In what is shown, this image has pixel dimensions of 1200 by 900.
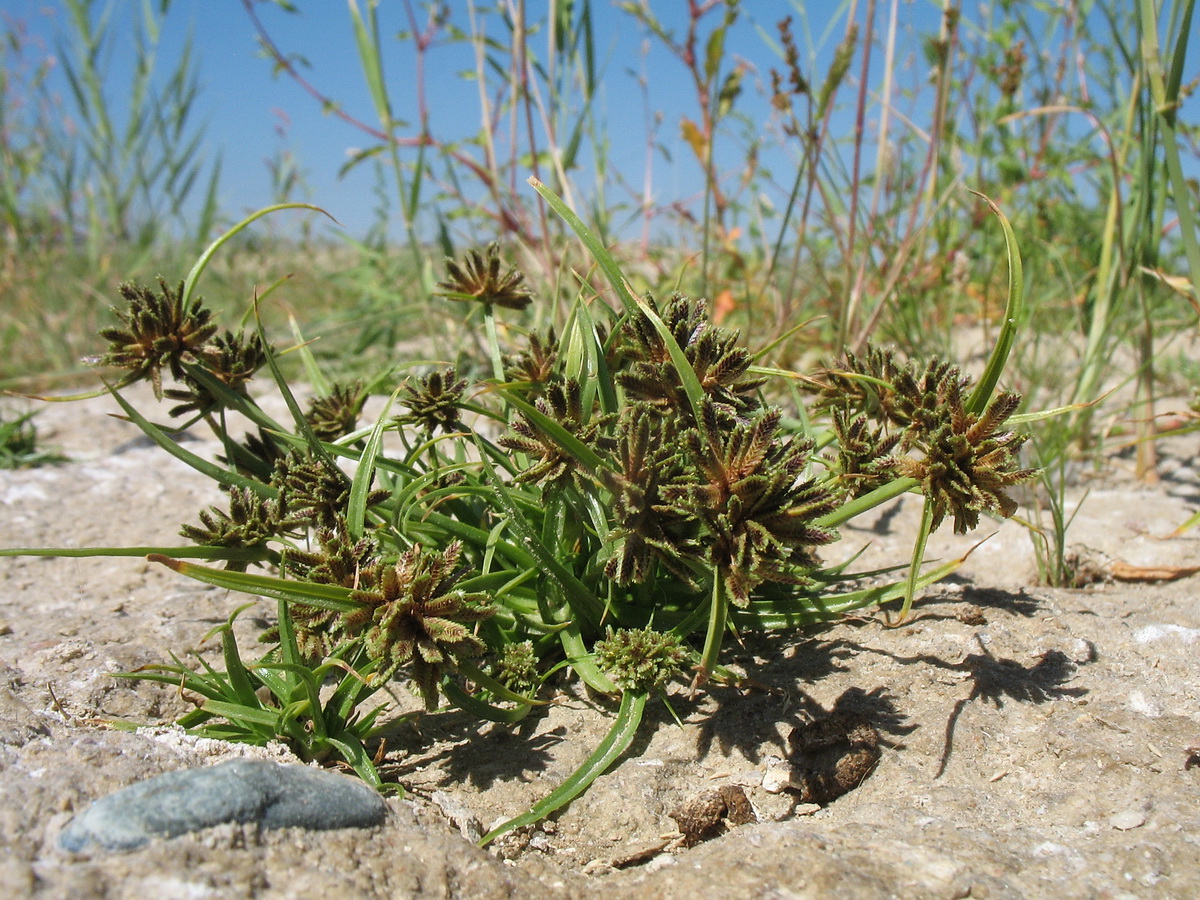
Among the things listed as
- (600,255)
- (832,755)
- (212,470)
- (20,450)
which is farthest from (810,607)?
(20,450)

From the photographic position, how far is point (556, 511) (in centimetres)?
156

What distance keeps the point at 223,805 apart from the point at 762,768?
0.80m

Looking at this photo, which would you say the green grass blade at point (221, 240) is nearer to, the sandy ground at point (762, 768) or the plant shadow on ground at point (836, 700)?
the sandy ground at point (762, 768)

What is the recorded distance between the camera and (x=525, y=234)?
3.33 meters

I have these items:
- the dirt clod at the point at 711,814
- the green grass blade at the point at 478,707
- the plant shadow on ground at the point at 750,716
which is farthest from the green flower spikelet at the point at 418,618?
the dirt clod at the point at 711,814

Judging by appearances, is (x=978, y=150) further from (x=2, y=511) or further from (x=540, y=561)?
(x=2, y=511)

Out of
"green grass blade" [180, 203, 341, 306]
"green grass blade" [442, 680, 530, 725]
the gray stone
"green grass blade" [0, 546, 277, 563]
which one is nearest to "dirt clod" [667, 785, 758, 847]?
"green grass blade" [442, 680, 530, 725]

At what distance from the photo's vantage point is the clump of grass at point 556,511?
120 centimetres

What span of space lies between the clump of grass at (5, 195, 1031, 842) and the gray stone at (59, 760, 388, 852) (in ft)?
0.56

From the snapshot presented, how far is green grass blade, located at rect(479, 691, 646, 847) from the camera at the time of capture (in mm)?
1222

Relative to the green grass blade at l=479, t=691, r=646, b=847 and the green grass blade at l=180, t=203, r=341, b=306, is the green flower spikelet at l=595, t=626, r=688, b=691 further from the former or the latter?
the green grass blade at l=180, t=203, r=341, b=306

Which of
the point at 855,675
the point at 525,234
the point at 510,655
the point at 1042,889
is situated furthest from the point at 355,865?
the point at 525,234

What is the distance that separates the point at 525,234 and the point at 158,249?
11.3 feet

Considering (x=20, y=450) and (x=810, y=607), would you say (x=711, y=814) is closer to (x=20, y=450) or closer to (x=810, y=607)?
(x=810, y=607)
